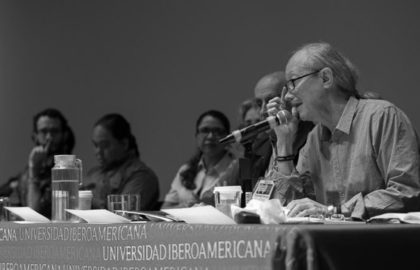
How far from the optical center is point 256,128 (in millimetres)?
2547

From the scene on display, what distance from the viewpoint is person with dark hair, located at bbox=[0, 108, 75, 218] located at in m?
4.32

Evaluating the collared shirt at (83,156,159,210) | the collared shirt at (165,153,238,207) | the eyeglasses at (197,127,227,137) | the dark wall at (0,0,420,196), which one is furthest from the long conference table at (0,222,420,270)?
the dark wall at (0,0,420,196)

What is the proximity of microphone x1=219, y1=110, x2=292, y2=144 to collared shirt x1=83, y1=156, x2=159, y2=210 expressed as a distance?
1.93m

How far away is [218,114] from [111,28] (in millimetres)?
1304

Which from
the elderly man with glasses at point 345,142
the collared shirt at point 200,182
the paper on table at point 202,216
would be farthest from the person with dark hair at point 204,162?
the paper on table at point 202,216

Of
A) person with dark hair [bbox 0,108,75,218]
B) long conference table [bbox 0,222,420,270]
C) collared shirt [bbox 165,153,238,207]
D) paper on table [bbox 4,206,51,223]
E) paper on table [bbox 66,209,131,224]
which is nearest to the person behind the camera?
long conference table [bbox 0,222,420,270]

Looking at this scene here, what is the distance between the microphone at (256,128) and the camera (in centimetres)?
252

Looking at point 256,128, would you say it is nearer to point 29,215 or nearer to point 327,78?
point 327,78

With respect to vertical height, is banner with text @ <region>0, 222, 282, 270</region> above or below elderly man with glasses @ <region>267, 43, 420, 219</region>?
below

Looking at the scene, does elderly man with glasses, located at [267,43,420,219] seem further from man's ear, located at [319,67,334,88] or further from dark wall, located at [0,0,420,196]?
dark wall, located at [0,0,420,196]

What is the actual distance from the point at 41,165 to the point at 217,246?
2854mm

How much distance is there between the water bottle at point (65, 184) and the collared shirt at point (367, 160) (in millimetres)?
771

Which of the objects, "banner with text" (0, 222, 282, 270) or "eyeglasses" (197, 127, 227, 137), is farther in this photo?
"eyeglasses" (197, 127, 227, 137)


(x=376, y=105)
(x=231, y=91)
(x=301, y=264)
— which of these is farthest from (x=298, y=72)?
(x=231, y=91)
